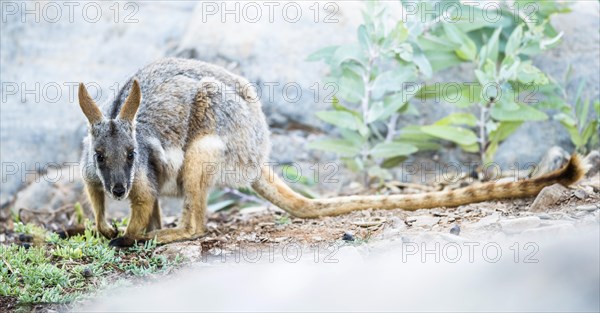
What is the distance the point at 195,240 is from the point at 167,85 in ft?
4.12

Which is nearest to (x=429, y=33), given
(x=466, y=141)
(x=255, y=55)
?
(x=466, y=141)

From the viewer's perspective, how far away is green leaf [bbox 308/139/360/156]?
7698mm

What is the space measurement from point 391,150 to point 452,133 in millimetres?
585

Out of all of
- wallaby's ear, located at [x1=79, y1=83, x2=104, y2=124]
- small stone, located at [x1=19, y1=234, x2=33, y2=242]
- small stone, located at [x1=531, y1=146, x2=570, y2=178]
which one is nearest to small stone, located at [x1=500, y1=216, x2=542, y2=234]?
small stone, located at [x1=531, y1=146, x2=570, y2=178]

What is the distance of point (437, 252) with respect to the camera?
5.14 meters

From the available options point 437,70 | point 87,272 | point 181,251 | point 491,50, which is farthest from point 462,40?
point 87,272

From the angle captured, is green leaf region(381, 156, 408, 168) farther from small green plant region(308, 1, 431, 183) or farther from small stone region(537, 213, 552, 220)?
small stone region(537, 213, 552, 220)

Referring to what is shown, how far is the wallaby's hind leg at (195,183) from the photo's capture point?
6180mm

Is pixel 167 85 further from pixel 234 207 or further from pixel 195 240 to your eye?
pixel 234 207

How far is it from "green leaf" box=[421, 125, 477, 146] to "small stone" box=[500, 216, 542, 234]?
2221 mm

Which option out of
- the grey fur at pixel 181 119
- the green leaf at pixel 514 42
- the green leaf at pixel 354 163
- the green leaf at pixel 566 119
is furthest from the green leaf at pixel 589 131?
the grey fur at pixel 181 119

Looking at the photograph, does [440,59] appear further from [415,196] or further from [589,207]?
[589,207]

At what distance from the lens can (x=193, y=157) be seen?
6.18 m

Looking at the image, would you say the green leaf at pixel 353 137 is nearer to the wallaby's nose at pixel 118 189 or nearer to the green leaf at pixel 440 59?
the green leaf at pixel 440 59
